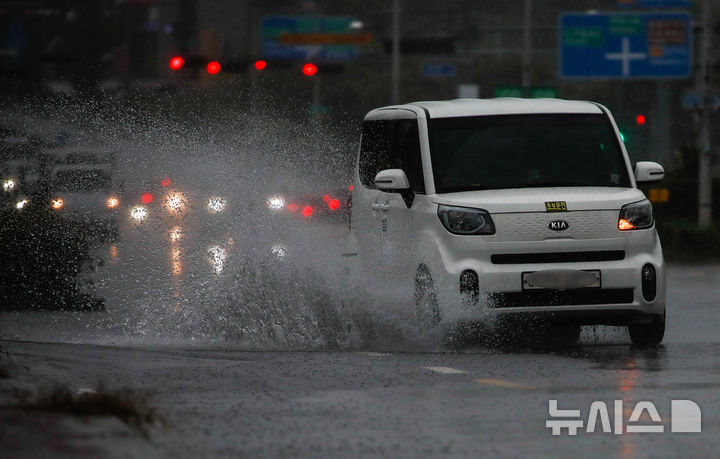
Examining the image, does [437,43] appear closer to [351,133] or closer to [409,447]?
[351,133]

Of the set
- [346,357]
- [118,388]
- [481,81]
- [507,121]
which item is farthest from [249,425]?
[481,81]

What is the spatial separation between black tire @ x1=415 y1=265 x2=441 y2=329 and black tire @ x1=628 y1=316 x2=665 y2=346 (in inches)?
61.0

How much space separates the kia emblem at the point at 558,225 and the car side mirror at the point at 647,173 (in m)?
1.17

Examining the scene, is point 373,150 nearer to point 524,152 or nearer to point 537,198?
point 524,152

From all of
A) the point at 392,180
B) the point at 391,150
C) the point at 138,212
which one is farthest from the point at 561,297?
the point at 138,212

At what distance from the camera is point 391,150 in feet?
46.1

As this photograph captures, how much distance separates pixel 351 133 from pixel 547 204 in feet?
181

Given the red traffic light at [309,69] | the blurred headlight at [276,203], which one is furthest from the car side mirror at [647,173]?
the red traffic light at [309,69]

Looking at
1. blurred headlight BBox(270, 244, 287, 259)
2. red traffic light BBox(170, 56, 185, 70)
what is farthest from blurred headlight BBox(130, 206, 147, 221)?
red traffic light BBox(170, 56, 185, 70)

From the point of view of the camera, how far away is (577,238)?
40.9ft

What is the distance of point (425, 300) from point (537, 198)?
3.64 feet

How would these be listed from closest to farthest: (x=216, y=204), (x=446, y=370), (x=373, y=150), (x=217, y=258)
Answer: (x=446, y=370)
(x=373, y=150)
(x=217, y=258)
(x=216, y=204)

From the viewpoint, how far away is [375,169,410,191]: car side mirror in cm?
1315

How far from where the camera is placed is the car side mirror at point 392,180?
13.1 m
